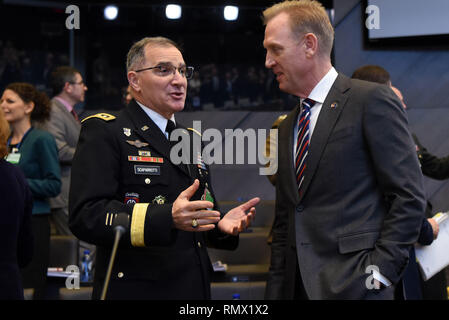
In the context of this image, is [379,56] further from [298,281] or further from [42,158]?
[298,281]

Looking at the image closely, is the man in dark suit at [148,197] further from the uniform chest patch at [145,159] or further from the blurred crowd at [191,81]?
the blurred crowd at [191,81]

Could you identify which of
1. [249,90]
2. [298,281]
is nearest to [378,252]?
[298,281]

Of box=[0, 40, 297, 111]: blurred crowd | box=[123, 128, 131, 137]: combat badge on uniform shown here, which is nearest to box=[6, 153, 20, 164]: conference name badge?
box=[123, 128, 131, 137]: combat badge on uniform

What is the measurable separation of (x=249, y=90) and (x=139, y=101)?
388cm

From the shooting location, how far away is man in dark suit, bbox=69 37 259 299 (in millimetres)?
1545

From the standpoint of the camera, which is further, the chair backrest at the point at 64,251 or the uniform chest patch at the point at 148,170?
the chair backrest at the point at 64,251

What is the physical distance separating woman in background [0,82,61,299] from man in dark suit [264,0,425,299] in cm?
185

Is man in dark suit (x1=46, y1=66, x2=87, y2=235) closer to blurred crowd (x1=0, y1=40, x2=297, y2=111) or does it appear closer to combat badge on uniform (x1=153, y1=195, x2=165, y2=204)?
blurred crowd (x1=0, y1=40, x2=297, y2=111)

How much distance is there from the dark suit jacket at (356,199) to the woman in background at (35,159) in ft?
6.34

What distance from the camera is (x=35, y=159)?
3203 millimetres

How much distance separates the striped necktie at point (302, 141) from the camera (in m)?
1.69

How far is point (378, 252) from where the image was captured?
4.93 ft

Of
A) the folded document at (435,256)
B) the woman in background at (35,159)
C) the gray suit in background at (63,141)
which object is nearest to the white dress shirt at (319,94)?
the folded document at (435,256)

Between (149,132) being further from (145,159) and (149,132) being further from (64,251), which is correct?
(64,251)
